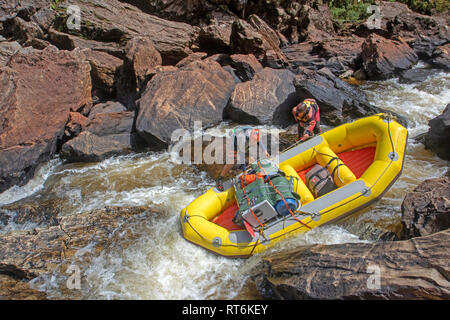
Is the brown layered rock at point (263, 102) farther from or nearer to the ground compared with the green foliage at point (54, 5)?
nearer to the ground

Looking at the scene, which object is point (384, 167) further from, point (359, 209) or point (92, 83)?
point (92, 83)

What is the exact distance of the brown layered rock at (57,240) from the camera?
423 cm

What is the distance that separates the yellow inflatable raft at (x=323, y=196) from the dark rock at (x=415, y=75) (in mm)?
6408

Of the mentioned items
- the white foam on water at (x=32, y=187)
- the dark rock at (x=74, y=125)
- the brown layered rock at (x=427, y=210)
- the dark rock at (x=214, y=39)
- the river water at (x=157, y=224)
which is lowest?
the white foam on water at (x=32, y=187)

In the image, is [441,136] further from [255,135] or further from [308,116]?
[255,135]

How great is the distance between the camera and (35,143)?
7.09 meters

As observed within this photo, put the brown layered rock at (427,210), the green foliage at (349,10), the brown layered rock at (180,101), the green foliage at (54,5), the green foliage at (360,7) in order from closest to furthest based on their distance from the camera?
the brown layered rock at (427,210)
the brown layered rock at (180,101)
the green foliage at (54,5)
the green foliage at (360,7)
the green foliage at (349,10)

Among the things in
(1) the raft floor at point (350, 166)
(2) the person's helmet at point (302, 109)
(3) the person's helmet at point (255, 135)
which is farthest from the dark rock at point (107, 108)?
(1) the raft floor at point (350, 166)

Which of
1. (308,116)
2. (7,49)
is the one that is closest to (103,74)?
(7,49)

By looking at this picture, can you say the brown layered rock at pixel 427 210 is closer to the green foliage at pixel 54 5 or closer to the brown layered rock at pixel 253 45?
the brown layered rock at pixel 253 45

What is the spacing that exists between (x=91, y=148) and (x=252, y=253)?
476 centimetres

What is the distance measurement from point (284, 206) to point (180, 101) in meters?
4.62

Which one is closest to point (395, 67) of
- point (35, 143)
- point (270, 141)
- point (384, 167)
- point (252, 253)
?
point (270, 141)

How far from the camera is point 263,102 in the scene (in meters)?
8.19
